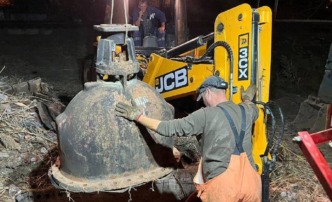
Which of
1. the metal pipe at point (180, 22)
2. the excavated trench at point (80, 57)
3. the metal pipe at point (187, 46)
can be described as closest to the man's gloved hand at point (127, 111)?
the metal pipe at point (187, 46)

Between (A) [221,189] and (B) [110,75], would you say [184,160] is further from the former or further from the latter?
(B) [110,75]

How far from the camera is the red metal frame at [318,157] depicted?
2.83m

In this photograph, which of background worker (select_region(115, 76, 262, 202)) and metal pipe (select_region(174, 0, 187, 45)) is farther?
metal pipe (select_region(174, 0, 187, 45))

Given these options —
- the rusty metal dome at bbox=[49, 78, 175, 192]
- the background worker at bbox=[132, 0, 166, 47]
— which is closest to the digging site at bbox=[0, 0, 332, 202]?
the rusty metal dome at bbox=[49, 78, 175, 192]

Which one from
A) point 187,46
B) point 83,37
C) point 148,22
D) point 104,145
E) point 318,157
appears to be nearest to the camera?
point 104,145

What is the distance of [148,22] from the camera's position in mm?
8484

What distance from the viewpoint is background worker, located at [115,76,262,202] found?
11.3ft

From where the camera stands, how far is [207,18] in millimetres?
18266

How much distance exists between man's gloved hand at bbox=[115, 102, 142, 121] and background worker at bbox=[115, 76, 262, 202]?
2.30ft

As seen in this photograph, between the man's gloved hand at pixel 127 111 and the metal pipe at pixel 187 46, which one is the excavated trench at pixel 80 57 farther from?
the man's gloved hand at pixel 127 111

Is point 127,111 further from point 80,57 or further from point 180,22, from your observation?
Result: point 80,57

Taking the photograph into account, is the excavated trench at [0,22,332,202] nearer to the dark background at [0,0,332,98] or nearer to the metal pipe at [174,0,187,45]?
the dark background at [0,0,332,98]

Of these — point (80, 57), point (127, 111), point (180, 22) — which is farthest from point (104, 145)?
point (80, 57)

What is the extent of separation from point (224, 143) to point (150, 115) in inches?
33.7
